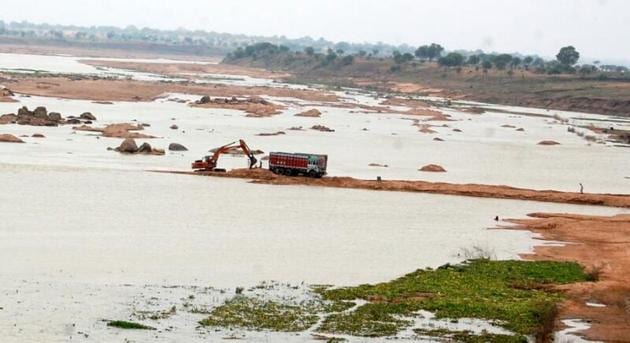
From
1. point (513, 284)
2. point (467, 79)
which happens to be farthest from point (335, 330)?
point (467, 79)

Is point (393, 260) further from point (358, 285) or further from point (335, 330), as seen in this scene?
point (335, 330)

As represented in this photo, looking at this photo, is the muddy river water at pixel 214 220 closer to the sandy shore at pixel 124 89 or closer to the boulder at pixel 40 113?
the boulder at pixel 40 113

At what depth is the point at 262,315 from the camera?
2425 cm

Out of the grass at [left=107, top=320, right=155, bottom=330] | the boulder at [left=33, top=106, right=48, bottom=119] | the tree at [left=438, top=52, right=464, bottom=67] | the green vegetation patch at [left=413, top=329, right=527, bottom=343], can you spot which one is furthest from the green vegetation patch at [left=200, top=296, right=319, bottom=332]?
the tree at [left=438, top=52, right=464, bottom=67]

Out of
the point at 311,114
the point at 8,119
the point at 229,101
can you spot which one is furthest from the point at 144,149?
the point at 229,101

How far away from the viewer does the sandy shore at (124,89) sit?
313ft

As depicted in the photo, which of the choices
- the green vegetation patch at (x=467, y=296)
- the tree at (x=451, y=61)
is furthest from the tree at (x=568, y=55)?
the green vegetation patch at (x=467, y=296)

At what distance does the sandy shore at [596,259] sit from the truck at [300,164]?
10.8 meters

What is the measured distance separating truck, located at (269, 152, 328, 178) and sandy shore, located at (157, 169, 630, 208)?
18.2 inches

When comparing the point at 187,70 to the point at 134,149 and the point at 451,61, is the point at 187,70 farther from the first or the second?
the point at 134,149

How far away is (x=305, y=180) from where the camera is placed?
4922cm

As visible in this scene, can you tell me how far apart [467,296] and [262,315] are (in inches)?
224

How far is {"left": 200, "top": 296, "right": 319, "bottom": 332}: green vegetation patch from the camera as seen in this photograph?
2339cm

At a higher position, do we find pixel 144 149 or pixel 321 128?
pixel 144 149
